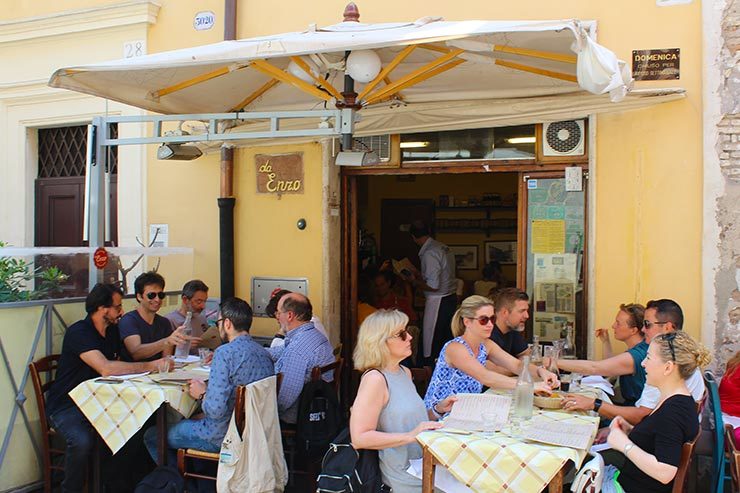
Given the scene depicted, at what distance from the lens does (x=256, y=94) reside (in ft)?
21.3

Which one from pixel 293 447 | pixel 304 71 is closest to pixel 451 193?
pixel 304 71

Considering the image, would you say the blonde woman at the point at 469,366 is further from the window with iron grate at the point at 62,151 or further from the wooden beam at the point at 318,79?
the window with iron grate at the point at 62,151

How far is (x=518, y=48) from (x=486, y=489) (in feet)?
8.77

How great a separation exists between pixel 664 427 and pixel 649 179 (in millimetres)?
2635

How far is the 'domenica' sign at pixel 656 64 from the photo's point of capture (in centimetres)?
562

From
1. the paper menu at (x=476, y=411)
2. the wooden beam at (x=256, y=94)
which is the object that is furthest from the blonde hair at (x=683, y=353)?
the wooden beam at (x=256, y=94)

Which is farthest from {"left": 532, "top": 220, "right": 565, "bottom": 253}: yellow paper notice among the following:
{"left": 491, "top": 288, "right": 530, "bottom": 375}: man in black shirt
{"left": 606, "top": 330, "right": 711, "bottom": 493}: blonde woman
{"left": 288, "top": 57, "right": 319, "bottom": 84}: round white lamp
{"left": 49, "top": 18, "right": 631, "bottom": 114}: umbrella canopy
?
{"left": 606, "top": 330, "right": 711, "bottom": 493}: blonde woman

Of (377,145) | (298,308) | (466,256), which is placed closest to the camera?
(298,308)

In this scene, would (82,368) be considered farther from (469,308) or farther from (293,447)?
(469,308)

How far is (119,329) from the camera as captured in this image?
554cm

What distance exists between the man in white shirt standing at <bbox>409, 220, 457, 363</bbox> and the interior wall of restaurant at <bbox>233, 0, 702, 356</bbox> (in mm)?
2161

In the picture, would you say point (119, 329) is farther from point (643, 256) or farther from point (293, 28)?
point (643, 256)

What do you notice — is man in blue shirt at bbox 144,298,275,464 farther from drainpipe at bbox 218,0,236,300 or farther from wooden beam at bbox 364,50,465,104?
drainpipe at bbox 218,0,236,300

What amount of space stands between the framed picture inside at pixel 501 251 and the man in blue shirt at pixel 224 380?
19.5ft
